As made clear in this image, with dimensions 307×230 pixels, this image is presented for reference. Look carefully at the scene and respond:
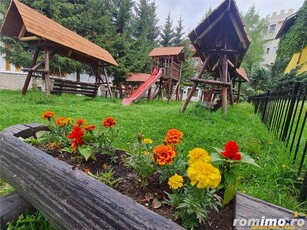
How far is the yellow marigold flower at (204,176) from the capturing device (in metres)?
0.88

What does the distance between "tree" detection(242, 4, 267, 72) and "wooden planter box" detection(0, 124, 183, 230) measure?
29.8m

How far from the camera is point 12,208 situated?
164 cm

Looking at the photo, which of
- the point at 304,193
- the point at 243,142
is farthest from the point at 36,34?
the point at 304,193

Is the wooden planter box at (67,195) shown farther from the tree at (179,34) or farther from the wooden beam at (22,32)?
the tree at (179,34)

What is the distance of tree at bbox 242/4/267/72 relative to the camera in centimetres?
2805

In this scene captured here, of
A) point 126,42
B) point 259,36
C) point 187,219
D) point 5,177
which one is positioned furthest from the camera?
point 259,36

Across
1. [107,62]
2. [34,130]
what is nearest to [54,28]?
[107,62]

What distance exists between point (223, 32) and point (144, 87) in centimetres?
763

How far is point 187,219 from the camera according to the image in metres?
0.95

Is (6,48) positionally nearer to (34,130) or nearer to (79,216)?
(34,130)

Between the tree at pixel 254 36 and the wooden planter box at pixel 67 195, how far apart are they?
97.8 ft

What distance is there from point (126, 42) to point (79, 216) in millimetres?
20808

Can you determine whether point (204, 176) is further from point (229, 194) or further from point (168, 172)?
point (168, 172)

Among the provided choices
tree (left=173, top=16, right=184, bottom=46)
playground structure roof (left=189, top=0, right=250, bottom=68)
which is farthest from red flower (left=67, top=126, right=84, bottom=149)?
tree (left=173, top=16, right=184, bottom=46)
